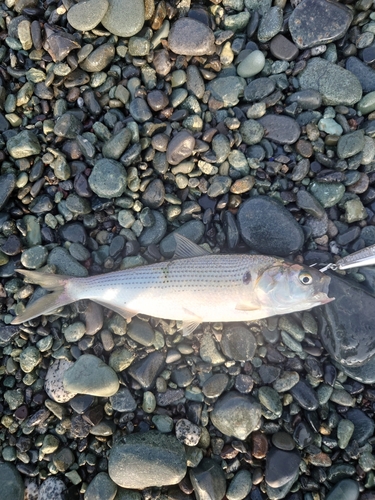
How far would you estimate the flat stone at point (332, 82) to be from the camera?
5156 mm

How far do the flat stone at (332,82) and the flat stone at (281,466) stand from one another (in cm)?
546

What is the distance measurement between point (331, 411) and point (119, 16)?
23.0 feet

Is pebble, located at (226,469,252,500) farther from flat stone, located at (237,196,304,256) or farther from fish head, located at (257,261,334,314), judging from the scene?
flat stone, located at (237,196,304,256)

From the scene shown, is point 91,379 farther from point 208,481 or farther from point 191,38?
point 191,38

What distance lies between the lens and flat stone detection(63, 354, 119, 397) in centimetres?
475

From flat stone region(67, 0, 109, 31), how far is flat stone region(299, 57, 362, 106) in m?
3.46

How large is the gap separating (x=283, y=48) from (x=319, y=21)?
0.67m

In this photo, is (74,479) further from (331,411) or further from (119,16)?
(119,16)

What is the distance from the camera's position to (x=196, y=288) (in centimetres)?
474

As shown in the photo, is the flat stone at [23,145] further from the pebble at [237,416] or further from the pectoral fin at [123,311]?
the pebble at [237,416]

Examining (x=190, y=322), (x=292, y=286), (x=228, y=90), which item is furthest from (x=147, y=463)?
(x=228, y=90)

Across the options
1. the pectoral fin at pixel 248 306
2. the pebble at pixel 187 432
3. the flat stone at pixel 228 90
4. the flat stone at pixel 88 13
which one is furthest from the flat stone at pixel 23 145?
the pebble at pixel 187 432

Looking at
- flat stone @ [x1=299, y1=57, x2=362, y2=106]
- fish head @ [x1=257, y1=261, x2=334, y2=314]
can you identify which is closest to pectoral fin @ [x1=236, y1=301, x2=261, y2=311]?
fish head @ [x1=257, y1=261, x2=334, y2=314]

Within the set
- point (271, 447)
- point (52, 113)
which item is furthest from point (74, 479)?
point (52, 113)
